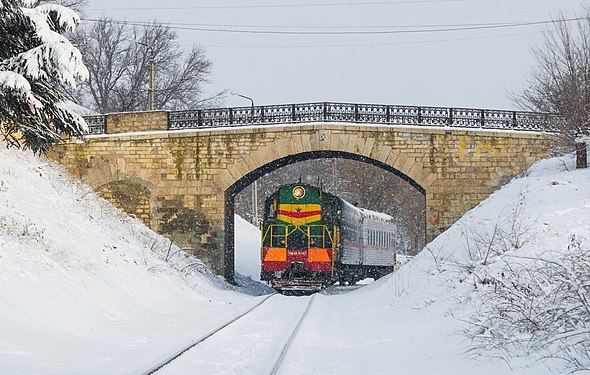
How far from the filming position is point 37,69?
14172 mm

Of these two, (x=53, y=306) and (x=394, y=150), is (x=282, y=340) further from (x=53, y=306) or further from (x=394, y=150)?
(x=394, y=150)

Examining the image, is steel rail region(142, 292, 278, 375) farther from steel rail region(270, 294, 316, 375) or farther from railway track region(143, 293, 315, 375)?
steel rail region(270, 294, 316, 375)

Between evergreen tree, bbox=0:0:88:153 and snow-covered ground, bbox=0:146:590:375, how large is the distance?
5.83ft

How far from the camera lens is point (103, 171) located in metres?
31.2

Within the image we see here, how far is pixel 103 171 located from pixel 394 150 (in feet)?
36.5

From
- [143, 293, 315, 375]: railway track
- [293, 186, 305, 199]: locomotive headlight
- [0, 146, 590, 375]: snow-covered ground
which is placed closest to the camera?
[143, 293, 315, 375]: railway track

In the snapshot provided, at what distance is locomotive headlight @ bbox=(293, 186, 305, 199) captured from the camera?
84.2ft

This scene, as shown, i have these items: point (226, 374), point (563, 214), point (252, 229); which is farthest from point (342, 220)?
point (252, 229)

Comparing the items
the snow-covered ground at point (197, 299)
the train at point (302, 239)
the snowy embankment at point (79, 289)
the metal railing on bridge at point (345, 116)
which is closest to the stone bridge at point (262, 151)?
the metal railing on bridge at point (345, 116)

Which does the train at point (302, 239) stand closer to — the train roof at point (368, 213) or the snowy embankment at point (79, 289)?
the snowy embankment at point (79, 289)

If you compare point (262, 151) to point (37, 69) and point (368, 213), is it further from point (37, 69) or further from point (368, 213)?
point (37, 69)

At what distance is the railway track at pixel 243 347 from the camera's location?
9.22 metres

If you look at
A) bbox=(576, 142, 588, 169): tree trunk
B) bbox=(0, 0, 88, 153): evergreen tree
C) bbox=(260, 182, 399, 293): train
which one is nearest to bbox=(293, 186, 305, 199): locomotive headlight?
bbox=(260, 182, 399, 293): train

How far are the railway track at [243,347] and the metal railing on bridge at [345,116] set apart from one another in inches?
596
